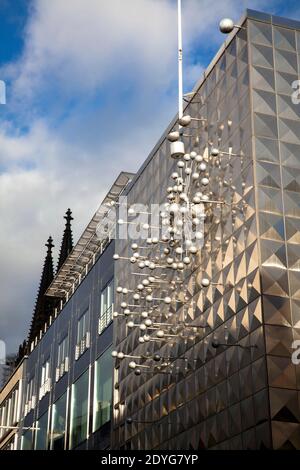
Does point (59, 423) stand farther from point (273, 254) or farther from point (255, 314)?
point (273, 254)

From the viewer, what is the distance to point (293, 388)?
26.5m

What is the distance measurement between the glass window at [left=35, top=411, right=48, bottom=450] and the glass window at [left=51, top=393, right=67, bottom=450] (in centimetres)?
182

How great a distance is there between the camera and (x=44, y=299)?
398 feet

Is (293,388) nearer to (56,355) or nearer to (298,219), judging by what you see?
(298,219)

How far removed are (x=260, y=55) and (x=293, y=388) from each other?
12446mm

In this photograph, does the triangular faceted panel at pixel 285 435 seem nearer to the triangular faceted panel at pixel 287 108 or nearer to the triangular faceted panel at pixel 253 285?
the triangular faceted panel at pixel 253 285

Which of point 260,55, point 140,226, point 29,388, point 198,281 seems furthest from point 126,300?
point 29,388

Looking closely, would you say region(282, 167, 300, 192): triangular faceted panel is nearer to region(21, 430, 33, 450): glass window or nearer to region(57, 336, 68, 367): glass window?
region(57, 336, 68, 367): glass window

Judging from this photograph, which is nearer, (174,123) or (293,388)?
(293,388)

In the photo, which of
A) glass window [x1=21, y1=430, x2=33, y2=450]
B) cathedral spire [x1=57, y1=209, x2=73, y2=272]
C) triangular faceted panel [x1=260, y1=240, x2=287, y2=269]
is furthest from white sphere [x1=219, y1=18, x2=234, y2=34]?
cathedral spire [x1=57, y1=209, x2=73, y2=272]

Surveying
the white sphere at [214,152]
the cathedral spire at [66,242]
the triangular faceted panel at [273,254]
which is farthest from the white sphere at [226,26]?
the cathedral spire at [66,242]

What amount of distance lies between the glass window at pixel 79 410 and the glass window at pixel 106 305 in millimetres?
3385

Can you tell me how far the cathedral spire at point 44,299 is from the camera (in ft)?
393
